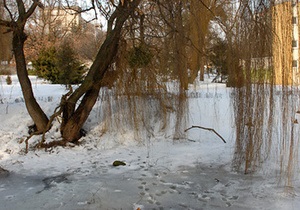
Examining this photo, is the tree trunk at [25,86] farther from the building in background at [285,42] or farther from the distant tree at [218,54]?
the building in background at [285,42]

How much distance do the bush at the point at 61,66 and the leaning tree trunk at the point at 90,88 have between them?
510 centimetres

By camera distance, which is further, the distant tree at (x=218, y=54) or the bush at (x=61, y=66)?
the bush at (x=61, y=66)

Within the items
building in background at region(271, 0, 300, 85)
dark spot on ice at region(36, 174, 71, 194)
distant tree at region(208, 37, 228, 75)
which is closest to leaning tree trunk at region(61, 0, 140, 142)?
distant tree at region(208, 37, 228, 75)

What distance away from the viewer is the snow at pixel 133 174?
3982mm

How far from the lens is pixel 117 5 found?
19.2 ft

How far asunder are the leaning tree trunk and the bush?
5.10 meters

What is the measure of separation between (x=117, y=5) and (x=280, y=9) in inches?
124

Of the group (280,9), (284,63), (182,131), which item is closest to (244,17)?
(280,9)

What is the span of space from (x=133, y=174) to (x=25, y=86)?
3574 millimetres

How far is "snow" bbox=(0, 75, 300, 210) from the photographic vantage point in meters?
3.98

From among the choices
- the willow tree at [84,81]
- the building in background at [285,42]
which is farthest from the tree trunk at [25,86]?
the building in background at [285,42]

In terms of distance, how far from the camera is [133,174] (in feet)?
16.8

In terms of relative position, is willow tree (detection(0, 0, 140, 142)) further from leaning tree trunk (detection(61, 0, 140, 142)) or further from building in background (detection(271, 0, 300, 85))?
building in background (detection(271, 0, 300, 85))

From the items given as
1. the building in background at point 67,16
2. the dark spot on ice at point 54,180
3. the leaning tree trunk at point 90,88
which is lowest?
the dark spot on ice at point 54,180
